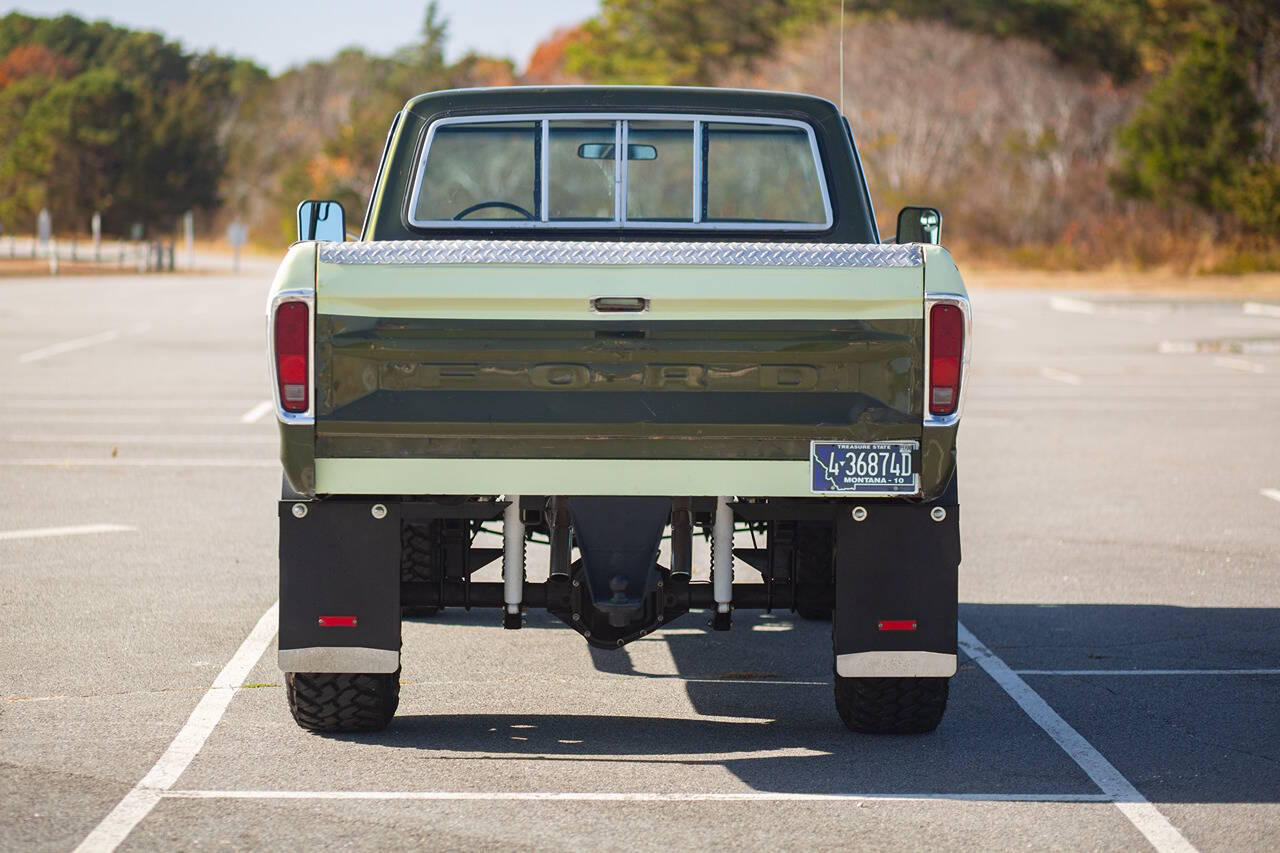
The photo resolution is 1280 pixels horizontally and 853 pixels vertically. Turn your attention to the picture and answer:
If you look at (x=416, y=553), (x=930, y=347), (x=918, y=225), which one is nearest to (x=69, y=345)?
(x=416, y=553)

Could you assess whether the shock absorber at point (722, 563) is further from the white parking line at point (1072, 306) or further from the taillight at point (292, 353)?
the white parking line at point (1072, 306)

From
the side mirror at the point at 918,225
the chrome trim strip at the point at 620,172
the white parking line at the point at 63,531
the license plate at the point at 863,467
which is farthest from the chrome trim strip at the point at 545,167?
the white parking line at the point at 63,531

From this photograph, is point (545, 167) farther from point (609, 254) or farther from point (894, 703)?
point (894, 703)

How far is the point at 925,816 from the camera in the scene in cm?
543

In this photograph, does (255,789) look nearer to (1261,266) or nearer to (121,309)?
(121,309)

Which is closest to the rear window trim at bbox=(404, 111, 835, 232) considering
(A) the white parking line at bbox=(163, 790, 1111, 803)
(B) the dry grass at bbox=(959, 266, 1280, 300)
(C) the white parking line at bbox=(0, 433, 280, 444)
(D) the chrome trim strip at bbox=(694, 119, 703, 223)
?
(D) the chrome trim strip at bbox=(694, 119, 703, 223)

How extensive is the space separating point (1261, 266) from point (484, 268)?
5057 centimetres

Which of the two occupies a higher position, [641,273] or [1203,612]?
[641,273]

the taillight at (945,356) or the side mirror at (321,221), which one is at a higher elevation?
the side mirror at (321,221)

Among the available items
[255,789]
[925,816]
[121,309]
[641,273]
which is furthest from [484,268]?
[121,309]

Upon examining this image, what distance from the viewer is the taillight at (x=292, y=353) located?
5.55m

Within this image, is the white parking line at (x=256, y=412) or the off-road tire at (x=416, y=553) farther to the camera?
the white parking line at (x=256, y=412)

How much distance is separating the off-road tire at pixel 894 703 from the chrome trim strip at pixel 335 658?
1579 millimetres

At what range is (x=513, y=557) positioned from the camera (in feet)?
19.9
